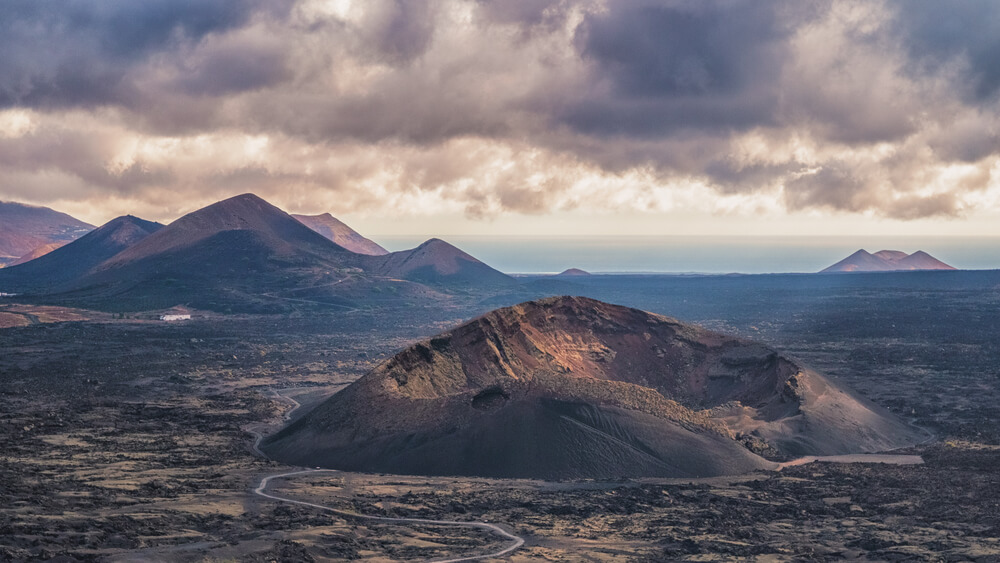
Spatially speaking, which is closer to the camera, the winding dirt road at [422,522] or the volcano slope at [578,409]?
the winding dirt road at [422,522]

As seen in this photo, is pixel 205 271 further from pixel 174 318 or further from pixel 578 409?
pixel 578 409

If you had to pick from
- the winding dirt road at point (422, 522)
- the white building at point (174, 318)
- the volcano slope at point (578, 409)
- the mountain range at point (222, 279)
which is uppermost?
the mountain range at point (222, 279)

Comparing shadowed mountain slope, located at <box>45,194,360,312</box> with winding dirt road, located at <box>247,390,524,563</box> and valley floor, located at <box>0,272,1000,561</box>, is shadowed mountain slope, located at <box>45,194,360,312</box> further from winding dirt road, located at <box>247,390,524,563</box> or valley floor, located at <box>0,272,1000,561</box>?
winding dirt road, located at <box>247,390,524,563</box>

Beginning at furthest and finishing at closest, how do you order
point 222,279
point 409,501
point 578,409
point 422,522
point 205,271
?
1. point 205,271
2. point 222,279
3. point 578,409
4. point 409,501
5. point 422,522

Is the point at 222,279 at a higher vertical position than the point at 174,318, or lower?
higher

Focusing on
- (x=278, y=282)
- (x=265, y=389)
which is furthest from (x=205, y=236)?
(x=265, y=389)

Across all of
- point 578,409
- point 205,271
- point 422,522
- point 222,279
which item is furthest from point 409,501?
point 205,271

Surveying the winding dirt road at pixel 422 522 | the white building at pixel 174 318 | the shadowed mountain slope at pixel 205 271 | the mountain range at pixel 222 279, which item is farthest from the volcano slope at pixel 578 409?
the shadowed mountain slope at pixel 205 271

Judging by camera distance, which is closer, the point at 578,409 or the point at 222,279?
the point at 578,409

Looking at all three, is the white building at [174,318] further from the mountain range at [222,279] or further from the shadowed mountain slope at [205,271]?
the shadowed mountain slope at [205,271]
